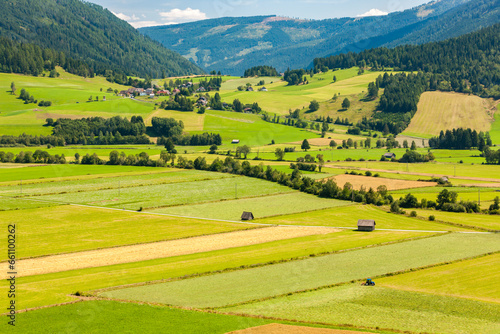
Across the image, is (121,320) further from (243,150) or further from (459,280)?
(243,150)

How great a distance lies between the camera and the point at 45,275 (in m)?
53.8

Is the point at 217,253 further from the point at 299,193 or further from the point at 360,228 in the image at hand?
the point at 299,193

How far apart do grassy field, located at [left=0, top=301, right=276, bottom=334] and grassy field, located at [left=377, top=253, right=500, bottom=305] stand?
17.1 m

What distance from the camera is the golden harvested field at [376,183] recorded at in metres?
105

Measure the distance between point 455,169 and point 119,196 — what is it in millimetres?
81974

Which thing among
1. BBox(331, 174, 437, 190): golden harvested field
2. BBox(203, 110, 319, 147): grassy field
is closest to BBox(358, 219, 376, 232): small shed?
BBox(331, 174, 437, 190): golden harvested field

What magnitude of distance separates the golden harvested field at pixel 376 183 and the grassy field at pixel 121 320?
66.9 metres

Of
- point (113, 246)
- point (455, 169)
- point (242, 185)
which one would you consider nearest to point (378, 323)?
point (113, 246)

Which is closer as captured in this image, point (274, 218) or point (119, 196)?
point (274, 218)

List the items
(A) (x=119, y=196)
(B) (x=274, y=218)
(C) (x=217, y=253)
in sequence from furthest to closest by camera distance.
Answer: (A) (x=119, y=196) → (B) (x=274, y=218) → (C) (x=217, y=253)

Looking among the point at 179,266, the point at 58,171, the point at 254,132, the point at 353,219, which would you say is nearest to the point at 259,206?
the point at 353,219

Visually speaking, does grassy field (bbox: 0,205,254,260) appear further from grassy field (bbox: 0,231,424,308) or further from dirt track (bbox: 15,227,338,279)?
grassy field (bbox: 0,231,424,308)

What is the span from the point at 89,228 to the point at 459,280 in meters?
51.3

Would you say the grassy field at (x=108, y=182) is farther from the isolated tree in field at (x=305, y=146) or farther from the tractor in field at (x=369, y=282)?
the tractor in field at (x=369, y=282)
